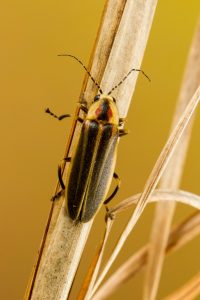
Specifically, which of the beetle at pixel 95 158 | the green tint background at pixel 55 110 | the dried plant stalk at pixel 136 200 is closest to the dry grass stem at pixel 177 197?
the dried plant stalk at pixel 136 200

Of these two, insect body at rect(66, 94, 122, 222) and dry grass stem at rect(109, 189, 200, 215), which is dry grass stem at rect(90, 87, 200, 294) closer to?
dry grass stem at rect(109, 189, 200, 215)

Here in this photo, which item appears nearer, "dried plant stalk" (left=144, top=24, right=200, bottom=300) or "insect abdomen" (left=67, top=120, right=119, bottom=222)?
"dried plant stalk" (left=144, top=24, right=200, bottom=300)

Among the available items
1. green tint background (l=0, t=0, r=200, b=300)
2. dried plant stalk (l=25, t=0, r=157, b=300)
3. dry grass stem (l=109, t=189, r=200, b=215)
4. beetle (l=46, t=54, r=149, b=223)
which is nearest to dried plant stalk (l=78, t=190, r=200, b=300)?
dry grass stem (l=109, t=189, r=200, b=215)

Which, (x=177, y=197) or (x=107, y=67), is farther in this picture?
(x=107, y=67)

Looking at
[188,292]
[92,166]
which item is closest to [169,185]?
[188,292]

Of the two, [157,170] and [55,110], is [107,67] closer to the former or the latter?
[157,170]

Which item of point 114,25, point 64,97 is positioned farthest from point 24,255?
point 114,25

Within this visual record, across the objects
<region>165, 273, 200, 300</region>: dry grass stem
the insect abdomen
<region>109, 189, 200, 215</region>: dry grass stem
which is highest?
the insect abdomen

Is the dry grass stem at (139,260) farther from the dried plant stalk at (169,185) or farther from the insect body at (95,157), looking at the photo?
the insect body at (95,157)
